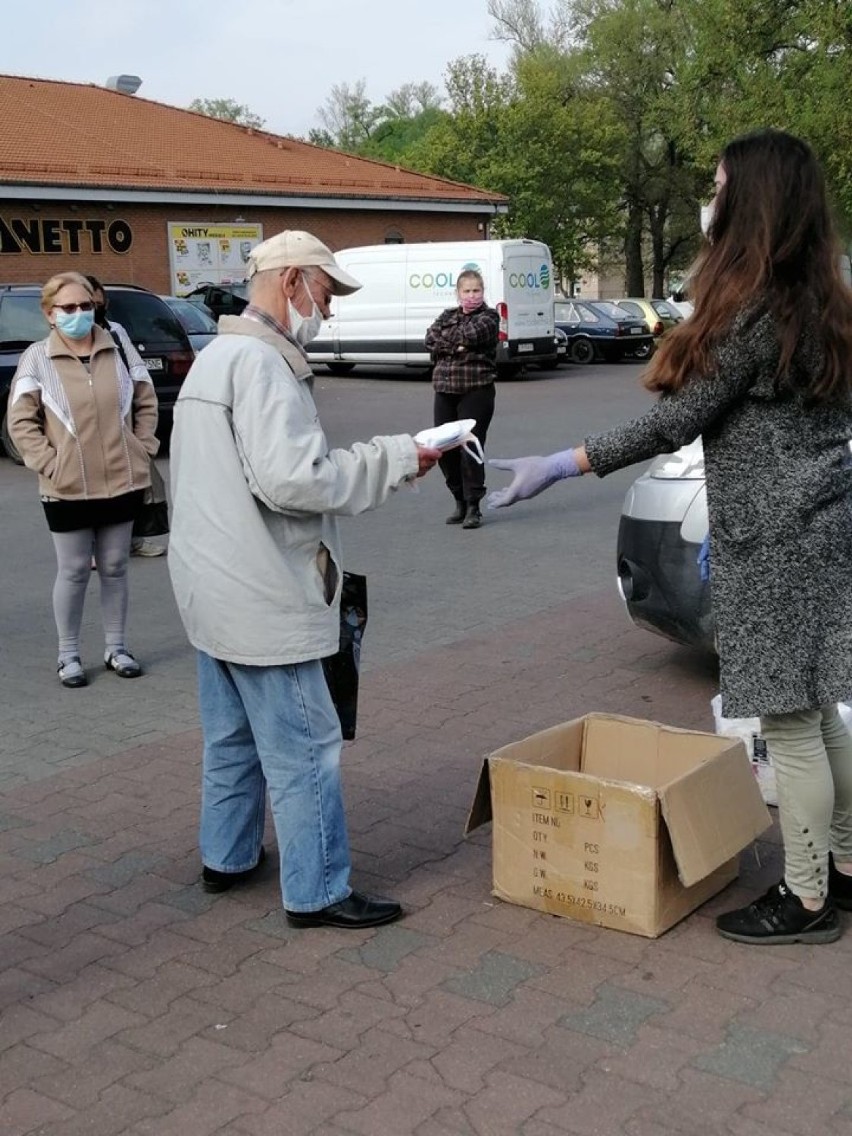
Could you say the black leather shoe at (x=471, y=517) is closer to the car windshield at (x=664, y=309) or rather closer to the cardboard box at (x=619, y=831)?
the cardboard box at (x=619, y=831)

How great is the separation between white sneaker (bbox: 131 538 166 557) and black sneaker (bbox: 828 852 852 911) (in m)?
6.66

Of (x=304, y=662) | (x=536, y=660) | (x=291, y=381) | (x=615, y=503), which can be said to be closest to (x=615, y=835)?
(x=304, y=662)

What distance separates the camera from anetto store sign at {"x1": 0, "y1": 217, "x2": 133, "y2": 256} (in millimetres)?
28281

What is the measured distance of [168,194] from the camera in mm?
30344

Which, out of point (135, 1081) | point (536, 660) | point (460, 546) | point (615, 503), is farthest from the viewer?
point (615, 503)

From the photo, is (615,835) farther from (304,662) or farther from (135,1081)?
(135,1081)

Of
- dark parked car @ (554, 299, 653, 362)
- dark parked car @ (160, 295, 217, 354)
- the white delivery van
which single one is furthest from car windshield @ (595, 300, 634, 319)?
dark parked car @ (160, 295, 217, 354)

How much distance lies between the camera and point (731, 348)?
3490mm

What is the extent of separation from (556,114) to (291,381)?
42192 mm

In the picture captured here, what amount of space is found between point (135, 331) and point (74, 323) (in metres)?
9.13

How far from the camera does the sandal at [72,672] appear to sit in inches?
263

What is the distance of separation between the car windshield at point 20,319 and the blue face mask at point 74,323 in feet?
29.9

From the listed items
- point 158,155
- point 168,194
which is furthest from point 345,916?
point 158,155

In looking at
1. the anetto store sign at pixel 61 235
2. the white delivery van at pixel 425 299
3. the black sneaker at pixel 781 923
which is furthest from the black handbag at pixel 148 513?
the anetto store sign at pixel 61 235
